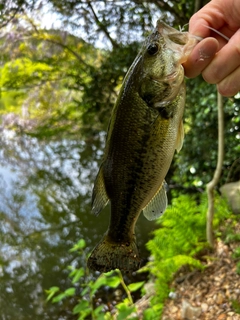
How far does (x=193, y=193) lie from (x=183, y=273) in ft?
8.43

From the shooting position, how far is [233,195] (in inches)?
190

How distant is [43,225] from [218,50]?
23.7ft

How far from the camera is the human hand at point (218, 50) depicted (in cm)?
151

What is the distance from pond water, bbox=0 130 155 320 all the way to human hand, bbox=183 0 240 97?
15.4ft

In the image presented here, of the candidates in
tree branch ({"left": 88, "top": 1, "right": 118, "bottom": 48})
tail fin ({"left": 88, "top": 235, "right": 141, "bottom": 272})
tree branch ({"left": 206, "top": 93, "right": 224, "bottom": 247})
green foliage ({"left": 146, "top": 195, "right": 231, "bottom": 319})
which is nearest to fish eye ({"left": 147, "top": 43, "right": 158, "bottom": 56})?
tail fin ({"left": 88, "top": 235, "right": 141, "bottom": 272})

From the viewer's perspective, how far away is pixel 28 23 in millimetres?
9812

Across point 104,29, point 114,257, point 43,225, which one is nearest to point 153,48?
point 114,257

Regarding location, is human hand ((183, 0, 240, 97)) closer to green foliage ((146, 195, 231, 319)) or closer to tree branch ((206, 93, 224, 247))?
tree branch ((206, 93, 224, 247))

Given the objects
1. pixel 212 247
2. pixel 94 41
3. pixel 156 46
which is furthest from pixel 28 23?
pixel 156 46

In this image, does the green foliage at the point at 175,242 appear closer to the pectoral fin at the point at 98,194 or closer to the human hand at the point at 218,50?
the pectoral fin at the point at 98,194

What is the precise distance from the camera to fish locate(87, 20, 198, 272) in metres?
1.49

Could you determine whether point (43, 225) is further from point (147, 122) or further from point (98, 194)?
point (147, 122)

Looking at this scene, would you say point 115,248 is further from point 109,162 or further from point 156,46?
point 156,46

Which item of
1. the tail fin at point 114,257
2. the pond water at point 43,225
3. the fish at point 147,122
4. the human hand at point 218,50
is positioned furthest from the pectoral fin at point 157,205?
the pond water at point 43,225
